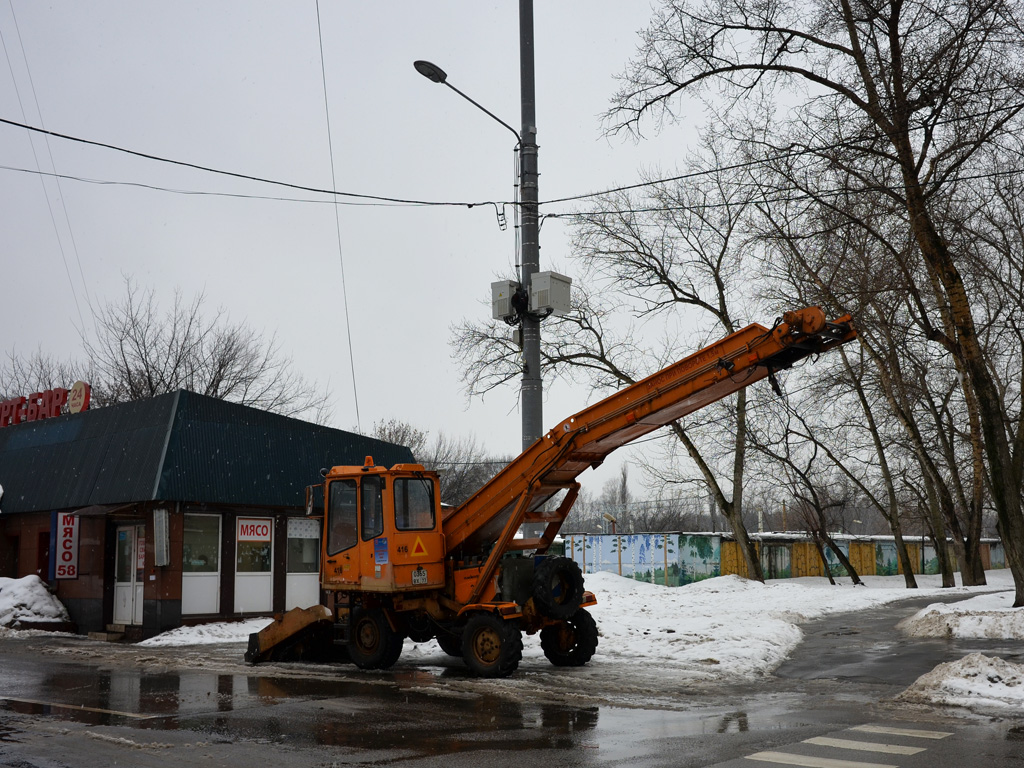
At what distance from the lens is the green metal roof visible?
68.9ft

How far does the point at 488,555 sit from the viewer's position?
14.1 meters

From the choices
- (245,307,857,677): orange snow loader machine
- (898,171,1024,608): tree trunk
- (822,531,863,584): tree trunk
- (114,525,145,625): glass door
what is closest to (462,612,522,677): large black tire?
(245,307,857,677): orange snow loader machine

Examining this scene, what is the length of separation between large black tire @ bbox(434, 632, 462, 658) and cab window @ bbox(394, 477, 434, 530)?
1.73 meters

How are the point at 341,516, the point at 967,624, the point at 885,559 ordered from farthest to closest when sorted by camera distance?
the point at 885,559, the point at 967,624, the point at 341,516

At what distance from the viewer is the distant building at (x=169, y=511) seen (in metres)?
20.8

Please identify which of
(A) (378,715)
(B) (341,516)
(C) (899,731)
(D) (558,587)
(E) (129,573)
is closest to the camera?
(C) (899,731)

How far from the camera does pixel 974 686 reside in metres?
10.3

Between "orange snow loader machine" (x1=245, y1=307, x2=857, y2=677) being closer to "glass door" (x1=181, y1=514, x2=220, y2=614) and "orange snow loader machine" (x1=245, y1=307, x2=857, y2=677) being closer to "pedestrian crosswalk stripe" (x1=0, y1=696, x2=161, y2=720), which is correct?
"pedestrian crosswalk stripe" (x1=0, y1=696, x2=161, y2=720)

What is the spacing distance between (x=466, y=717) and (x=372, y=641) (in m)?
5.06

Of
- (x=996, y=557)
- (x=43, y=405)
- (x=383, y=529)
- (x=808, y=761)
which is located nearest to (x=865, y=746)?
(x=808, y=761)

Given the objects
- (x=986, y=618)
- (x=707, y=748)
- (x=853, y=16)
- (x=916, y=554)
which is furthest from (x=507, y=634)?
(x=916, y=554)

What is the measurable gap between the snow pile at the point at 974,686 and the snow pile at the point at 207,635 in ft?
46.4

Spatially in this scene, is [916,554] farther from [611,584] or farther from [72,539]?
[72,539]

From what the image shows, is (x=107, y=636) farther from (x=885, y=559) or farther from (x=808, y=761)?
(x=885, y=559)
